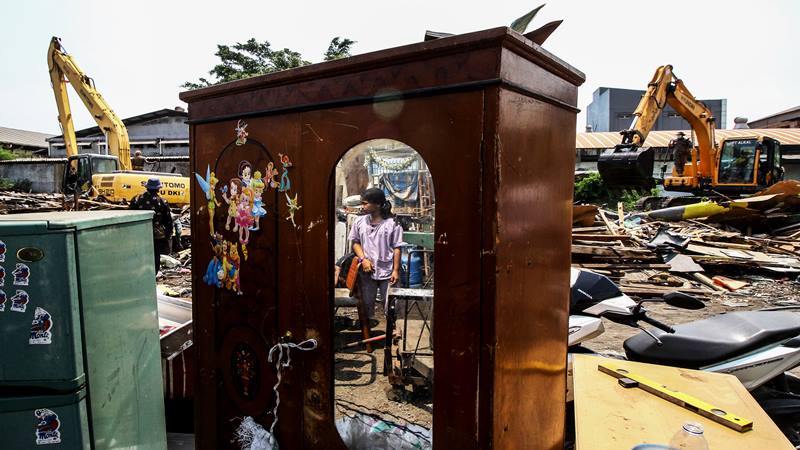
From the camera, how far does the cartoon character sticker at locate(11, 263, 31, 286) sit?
72.7 inches

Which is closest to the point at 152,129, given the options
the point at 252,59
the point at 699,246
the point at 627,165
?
the point at 252,59

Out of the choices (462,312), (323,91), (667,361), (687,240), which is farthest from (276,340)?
(687,240)

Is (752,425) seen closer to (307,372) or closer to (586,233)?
(307,372)

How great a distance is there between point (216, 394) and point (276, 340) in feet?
1.84

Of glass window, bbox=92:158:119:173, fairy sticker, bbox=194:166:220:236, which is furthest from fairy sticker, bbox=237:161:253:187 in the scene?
glass window, bbox=92:158:119:173

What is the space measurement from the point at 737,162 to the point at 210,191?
1628 cm

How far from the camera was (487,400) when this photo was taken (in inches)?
54.9

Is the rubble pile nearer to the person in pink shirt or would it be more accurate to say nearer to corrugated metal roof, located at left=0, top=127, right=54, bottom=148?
the person in pink shirt

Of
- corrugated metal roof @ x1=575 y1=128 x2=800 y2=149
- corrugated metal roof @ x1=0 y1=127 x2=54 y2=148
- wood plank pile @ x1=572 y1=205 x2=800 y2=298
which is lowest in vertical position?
wood plank pile @ x1=572 y1=205 x2=800 y2=298

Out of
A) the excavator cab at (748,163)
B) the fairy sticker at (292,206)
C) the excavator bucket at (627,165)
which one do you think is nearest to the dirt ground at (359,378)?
the fairy sticker at (292,206)

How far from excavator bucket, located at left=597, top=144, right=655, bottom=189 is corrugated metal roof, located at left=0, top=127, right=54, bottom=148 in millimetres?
34307

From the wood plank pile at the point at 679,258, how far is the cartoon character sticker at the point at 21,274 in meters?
6.99

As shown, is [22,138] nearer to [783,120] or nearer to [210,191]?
[210,191]

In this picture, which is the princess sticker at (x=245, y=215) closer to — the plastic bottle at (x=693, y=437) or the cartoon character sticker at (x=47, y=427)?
the cartoon character sticker at (x=47, y=427)
